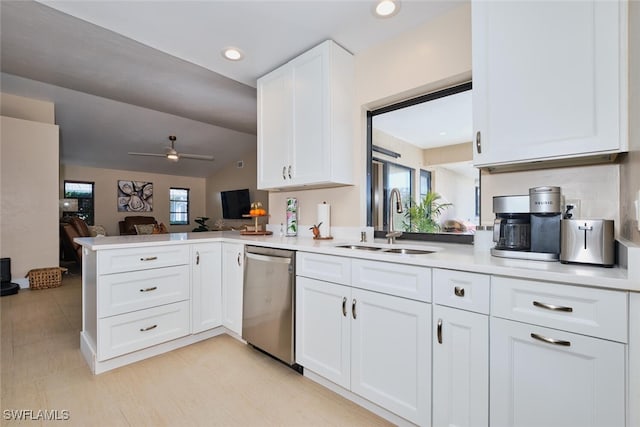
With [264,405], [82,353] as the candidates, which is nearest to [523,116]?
[264,405]

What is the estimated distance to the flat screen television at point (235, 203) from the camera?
8.23 meters

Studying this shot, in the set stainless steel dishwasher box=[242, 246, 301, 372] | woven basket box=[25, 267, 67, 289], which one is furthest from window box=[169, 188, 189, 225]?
stainless steel dishwasher box=[242, 246, 301, 372]

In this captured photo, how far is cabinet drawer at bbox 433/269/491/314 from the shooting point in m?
1.16

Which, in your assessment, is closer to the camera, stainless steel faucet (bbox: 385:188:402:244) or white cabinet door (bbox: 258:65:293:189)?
stainless steel faucet (bbox: 385:188:402:244)

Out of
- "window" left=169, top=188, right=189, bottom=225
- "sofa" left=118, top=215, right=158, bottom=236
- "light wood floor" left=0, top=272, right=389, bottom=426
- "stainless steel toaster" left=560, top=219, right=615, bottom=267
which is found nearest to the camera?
"stainless steel toaster" left=560, top=219, right=615, bottom=267

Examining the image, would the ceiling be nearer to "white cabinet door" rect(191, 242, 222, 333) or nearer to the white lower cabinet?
"white cabinet door" rect(191, 242, 222, 333)

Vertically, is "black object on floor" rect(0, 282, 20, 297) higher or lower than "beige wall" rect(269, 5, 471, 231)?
lower

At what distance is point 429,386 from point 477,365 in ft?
0.85

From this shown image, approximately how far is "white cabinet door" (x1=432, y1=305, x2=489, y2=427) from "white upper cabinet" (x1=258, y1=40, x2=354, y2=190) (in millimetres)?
1307

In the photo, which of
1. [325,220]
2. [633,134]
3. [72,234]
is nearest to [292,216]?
[325,220]

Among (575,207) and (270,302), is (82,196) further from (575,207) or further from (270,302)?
(575,207)

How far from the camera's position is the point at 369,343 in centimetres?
153

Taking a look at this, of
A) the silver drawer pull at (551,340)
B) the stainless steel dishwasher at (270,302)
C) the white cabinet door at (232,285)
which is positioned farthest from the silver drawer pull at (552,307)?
the white cabinet door at (232,285)

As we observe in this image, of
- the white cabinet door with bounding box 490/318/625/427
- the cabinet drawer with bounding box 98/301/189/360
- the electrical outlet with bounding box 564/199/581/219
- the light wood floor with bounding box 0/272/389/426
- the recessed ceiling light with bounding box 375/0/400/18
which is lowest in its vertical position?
the light wood floor with bounding box 0/272/389/426
